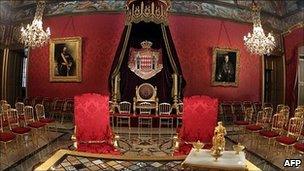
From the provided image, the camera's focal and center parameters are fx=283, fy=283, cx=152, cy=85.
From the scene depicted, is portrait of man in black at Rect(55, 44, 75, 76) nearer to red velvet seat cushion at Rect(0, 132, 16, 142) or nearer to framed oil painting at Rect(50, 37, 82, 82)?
framed oil painting at Rect(50, 37, 82, 82)

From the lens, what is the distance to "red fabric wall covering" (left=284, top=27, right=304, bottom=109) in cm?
494

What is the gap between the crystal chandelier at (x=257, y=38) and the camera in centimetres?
569

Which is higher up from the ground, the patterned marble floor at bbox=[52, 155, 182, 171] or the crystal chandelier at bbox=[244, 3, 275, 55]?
the crystal chandelier at bbox=[244, 3, 275, 55]

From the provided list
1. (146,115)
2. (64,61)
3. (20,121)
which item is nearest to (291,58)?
(146,115)

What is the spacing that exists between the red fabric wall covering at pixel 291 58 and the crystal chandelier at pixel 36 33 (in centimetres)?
443

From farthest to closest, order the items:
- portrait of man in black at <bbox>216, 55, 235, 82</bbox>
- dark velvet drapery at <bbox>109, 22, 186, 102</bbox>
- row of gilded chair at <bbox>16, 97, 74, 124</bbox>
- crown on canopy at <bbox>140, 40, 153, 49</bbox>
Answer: crown on canopy at <bbox>140, 40, 153, 49</bbox> → dark velvet drapery at <bbox>109, 22, 186, 102</bbox> → portrait of man in black at <bbox>216, 55, 235, 82</bbox> → row of gilded chair at <bbox>16, 97, 74, 124</bbox>

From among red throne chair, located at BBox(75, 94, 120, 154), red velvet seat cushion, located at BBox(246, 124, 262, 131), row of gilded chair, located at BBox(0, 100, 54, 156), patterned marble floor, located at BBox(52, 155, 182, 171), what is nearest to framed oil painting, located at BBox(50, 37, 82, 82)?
row of gilded chair, located at BBox(0, 100, 54, 156)

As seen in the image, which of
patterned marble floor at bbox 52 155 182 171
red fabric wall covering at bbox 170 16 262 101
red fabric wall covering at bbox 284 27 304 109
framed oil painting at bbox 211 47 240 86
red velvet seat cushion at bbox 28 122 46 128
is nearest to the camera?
patterned marble floor at bbox 52 155 182 171

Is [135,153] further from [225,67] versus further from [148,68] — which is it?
[225,67]

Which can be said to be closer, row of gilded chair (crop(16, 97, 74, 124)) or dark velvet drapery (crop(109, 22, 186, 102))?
row of gilded chair (crop(16, 97, 74, 124))

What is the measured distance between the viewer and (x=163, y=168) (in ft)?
→ 6.79

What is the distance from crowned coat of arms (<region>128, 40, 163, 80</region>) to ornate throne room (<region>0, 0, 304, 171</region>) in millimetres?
28

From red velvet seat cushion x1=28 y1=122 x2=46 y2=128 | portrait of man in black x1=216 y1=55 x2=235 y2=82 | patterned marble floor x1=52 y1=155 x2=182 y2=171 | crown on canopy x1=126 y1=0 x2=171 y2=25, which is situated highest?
crown on canopy x1=126 y1=0 x2=171 y2=25

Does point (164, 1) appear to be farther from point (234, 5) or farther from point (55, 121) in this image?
point (55, 121)
